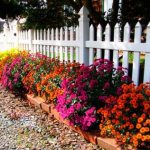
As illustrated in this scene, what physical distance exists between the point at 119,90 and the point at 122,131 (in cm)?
68

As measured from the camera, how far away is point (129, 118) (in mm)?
3010

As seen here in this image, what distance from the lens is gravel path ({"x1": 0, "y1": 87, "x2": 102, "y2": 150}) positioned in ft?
11.5

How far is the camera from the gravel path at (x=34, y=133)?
3498 mm

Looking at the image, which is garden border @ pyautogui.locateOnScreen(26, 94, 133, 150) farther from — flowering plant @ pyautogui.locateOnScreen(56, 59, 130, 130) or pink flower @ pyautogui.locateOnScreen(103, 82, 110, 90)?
pink flower @ pyautogui.locateOnScreen(103, 82, 110, 90)

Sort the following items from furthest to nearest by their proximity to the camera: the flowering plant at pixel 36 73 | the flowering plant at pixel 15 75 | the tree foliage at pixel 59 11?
the tree foliage at pixel 59 11 → the flowering plant at pixel 15 75 → the flowering plant at pixel 36 73

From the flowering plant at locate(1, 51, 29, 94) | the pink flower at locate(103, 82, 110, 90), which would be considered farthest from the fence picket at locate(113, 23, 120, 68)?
the flowering plant at locate(1, 51, 29, 94)

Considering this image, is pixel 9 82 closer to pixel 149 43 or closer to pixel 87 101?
pixel 87 101

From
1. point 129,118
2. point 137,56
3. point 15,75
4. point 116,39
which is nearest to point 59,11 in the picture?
point 15,75

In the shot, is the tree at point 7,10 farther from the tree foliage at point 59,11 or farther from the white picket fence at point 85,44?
the tree foliage at point 59,11

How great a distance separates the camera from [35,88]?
5324 millimetres

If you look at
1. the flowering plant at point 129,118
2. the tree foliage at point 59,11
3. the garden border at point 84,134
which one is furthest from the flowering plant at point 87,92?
the tree foliage at point 59,11

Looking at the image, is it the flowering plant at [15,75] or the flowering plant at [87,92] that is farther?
the flowering plant at [15,75]

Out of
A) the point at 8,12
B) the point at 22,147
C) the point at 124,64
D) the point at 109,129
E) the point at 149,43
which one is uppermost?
the point at 8,12

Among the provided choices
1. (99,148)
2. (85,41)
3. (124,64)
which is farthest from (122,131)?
(85,41)
